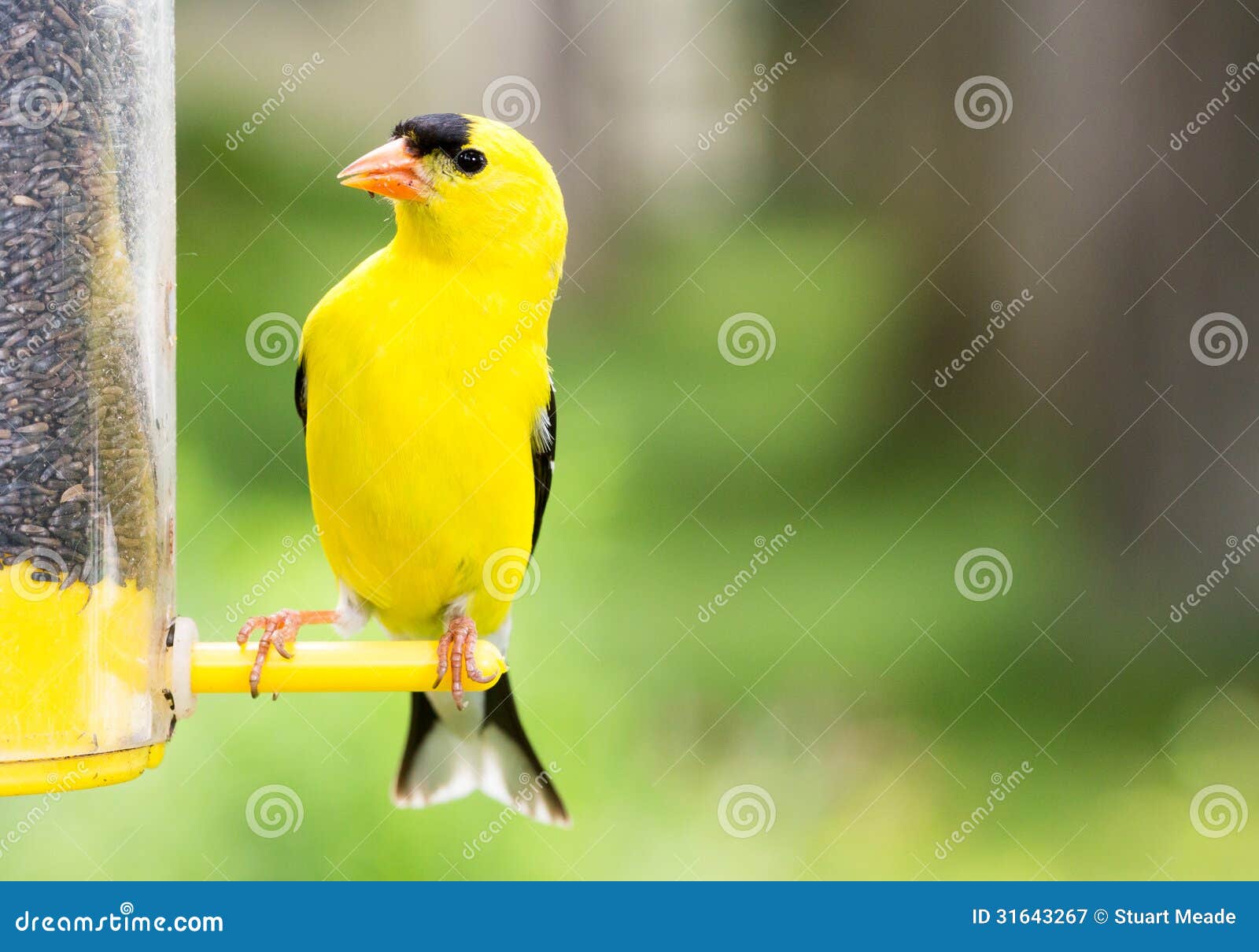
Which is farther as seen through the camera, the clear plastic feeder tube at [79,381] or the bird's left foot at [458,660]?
the bird's left foot at [458,660]

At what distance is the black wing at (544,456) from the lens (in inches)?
106

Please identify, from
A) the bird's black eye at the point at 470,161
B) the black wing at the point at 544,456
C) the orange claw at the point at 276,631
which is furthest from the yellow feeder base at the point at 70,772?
the bird's black eye at the point at 470,161

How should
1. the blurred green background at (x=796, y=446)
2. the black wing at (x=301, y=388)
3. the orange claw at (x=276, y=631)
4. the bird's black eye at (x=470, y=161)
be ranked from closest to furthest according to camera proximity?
the orange claw at (x=276, y=631)
the bird's black eye at (x=470, y=161)
the black wing at (x=301, y=388)
the blurred green background at (x=796, y=446)

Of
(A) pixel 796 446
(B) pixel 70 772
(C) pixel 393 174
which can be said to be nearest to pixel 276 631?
(B) pixel 70 772

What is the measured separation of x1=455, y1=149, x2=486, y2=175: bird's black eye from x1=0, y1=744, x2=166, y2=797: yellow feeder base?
1171mm

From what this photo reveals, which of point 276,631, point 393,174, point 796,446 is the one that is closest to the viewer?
point 276,631

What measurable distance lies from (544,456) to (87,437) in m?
0.95

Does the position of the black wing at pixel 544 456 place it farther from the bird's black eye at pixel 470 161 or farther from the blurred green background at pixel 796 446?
the blurred green background at pixel 796 446

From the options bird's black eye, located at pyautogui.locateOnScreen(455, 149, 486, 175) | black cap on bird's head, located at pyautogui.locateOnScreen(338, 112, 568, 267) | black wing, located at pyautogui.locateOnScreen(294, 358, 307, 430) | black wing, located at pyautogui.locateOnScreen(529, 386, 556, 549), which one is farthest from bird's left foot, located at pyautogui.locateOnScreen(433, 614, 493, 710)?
bird's black eye, located at pyautogui.locateOnScreen(455, 149, 486, 175)

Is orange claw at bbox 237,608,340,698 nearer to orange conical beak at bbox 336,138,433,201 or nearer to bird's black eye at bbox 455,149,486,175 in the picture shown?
orange conical beak at bbox 336,138,433,201

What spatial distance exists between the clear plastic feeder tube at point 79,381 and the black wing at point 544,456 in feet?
2.57

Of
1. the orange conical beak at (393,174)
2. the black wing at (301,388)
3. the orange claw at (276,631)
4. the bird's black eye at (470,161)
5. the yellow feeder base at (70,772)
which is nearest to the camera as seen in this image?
the yellow feeder base at (70,772)

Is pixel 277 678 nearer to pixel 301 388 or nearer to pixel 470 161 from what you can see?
pixel 301 388

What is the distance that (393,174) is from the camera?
2396mm
